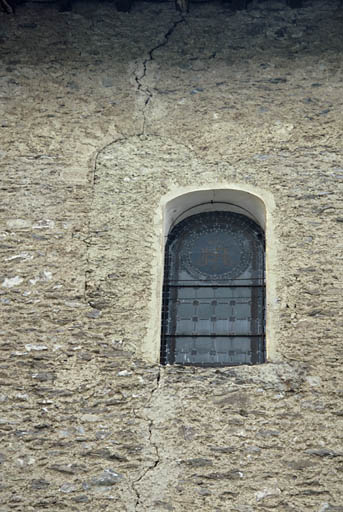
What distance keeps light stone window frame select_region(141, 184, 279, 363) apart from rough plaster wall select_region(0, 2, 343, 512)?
7 centimetres

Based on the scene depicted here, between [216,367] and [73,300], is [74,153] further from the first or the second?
[216,367]

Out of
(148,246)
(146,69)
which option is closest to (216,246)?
(148,246)

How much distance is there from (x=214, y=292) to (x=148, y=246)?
62 centimetres

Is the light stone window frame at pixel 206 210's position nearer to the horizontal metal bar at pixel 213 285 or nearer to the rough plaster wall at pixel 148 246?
the rough plaster wall at pixel 148 246

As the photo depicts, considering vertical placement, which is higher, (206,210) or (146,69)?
(146,69)

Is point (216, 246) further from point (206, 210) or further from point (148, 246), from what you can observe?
point (148, 246)

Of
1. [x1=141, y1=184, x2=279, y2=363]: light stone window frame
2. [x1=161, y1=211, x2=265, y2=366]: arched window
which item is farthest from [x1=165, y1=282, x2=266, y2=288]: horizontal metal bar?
[x1=141, y1=184, x2=279, y2=363]: light stone window frame

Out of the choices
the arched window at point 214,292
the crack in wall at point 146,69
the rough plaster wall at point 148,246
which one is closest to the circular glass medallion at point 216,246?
the arched window at point 214,292

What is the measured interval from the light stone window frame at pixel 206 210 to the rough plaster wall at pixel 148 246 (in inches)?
2.6

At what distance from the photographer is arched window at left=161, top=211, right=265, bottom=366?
702 centimetres

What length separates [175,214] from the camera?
7.61m

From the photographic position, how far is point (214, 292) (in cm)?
729

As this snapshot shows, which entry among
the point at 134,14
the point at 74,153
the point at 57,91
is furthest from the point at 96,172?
the point at 134,14

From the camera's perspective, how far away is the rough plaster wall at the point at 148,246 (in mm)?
6121
